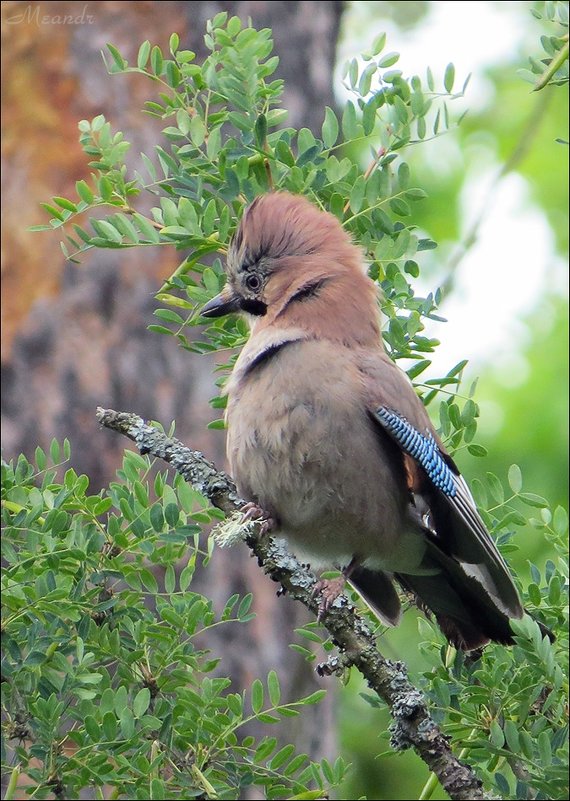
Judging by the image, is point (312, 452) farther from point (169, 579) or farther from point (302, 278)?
point (169, 579)

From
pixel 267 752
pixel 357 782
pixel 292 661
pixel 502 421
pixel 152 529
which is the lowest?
pixel 357 782

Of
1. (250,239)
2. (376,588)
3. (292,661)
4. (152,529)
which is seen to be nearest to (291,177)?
(250,239)

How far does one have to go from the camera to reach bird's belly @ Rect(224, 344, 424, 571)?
3.49 meters

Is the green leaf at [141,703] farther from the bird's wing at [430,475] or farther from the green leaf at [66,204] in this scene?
the green leaf at [66,204]

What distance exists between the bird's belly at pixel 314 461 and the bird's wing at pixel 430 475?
0.09 meters

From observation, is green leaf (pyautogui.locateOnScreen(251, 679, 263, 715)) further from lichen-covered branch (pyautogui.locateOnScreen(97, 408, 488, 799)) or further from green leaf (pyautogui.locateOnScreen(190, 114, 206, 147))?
green leaf (pyautogui.locateOnScreen(190, 114, 206, 147))

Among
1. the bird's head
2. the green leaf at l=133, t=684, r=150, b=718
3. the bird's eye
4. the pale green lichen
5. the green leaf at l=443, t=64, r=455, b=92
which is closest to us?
the green leaf at l=133, t=684, r=150, b=718

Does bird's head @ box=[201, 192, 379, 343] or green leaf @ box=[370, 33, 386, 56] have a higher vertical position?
green leaf @ box=[370, 33, 386, 56]

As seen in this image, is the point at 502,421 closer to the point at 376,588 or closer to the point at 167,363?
the point at 167,363

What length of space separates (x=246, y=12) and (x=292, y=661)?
3.32m

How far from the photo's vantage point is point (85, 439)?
5.49 metres

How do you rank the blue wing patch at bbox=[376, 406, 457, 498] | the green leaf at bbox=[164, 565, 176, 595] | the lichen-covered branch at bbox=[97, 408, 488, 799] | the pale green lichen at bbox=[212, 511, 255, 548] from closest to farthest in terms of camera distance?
the lichen-covered branch at bbox=[97, 408, 488, 799]
the green leaf at bbox=[164, 565, 176, 595]
the pale green lichen at bbox=[212, 511, 255, 548]
the blue wing patch at bbox=[376, 406, 457, 498]

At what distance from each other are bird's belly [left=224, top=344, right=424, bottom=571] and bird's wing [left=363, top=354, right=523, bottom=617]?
3.5 inches

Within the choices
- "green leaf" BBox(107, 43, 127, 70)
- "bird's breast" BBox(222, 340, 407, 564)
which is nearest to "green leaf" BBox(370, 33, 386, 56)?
"green leaf" BBox(107, 43, 127, 70)
